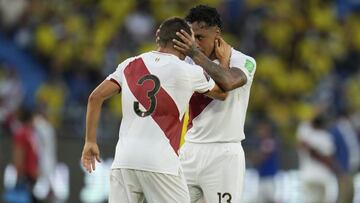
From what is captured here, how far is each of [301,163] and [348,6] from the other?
8242mm

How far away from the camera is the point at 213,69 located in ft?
29.2

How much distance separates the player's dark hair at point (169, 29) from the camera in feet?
27.9

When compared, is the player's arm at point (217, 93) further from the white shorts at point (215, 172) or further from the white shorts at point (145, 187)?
the white shorts at point (145, 187)

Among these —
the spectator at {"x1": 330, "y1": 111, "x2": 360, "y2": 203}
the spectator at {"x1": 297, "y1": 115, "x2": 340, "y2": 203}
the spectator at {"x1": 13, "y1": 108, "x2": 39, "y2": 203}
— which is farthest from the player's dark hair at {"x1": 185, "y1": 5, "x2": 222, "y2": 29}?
the spectator at {"x1": 330, "y1": 111, "x2": 360, "y2": 203}

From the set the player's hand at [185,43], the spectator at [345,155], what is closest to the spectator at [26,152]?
the spectator at [345,155]

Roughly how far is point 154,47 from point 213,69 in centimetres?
1372

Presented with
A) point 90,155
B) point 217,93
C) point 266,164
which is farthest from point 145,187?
point 266,164

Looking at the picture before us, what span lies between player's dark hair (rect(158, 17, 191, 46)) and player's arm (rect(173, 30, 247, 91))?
0.04m

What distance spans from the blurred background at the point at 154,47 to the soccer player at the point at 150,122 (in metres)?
8.49

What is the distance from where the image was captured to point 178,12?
79.4ft

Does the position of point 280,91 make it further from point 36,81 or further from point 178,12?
point 36,81

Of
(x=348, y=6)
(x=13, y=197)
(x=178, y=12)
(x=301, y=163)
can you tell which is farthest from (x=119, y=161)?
(x=348, y=6)

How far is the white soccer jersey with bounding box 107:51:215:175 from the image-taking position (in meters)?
8.39

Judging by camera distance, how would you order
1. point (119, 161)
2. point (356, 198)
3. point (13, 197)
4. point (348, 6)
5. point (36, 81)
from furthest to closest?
1. point (348, 6)
2. point (36, 81)
3. point (356, 198)
4. point (13, 197)
5. point (119, 161)
